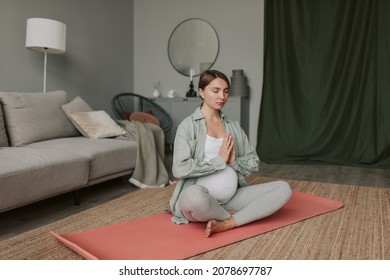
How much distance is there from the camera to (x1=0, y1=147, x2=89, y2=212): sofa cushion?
1990 mm

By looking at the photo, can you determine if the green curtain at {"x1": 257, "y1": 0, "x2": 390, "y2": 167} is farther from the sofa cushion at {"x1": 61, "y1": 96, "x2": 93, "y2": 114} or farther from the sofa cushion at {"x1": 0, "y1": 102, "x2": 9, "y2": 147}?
the sofa cushion at {"x1": 0, "y1": 102, "x2": 9, "y2": 147}

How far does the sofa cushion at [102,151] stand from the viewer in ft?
8.59

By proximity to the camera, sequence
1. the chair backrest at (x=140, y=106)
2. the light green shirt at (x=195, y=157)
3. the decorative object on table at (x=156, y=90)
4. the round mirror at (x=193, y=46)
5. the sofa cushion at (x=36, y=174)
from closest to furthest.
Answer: the light green shirt at (x=195, y=157)
the sofa cushion at (x=36, y=174)
the chair backrest at (x=140, y=106)
the round mirror at (x=193, y=46)
the decorative object on table at (x=156, y=90)

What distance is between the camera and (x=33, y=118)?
2906 millimetres

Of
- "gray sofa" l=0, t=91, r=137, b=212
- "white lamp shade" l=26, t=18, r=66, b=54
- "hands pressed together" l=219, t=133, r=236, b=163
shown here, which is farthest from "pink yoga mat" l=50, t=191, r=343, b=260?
"white lamp shade" l=26, t=18, r=66, b=54

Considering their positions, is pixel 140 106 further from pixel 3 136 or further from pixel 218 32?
pixel 3 136

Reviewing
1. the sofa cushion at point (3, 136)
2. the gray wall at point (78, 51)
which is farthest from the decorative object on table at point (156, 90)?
the sofa cushion at point (3, 136)

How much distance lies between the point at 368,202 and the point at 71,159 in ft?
6.29

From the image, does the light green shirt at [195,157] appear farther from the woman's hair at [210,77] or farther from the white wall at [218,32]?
the white wall at [218,32]

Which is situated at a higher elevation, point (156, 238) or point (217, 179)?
point (217, 179)

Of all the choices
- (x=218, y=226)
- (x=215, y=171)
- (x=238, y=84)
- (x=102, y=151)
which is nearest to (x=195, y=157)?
(x=215, y=171)

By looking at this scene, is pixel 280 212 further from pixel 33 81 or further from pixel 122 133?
pixel 33 81

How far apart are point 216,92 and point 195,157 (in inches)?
12.7

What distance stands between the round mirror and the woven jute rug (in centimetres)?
315
